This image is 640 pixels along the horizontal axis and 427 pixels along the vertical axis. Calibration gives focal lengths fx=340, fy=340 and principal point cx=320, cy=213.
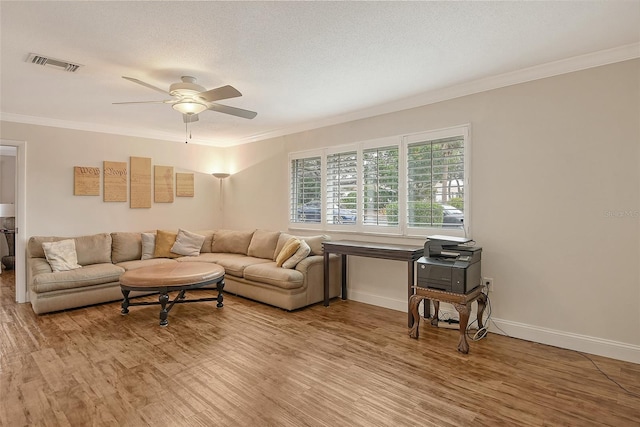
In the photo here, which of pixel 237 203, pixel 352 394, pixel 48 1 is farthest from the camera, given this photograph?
pixel 237 203

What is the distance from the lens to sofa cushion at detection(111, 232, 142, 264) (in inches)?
200

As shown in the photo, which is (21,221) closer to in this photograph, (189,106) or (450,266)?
(189,106)

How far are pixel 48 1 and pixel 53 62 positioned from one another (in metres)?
1.06

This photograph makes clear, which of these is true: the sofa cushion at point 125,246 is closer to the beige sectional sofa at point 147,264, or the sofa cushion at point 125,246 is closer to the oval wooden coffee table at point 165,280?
the beige sectional sofa at point 147,264

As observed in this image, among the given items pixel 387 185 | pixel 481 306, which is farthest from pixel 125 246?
pixel 481 306

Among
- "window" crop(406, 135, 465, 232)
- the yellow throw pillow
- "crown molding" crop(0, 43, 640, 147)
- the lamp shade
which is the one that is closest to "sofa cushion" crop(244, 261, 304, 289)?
the yellow throw pillow

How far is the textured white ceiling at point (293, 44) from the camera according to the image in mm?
2197

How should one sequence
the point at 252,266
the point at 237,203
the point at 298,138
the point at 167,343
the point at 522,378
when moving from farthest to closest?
1. the point at 237,203
2. the point at 298,138
3. the point at 252,266
4. the point at 167,343
5. the point at 522,378

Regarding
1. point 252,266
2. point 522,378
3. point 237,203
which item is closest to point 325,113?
point 252,266

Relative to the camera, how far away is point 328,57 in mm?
2875

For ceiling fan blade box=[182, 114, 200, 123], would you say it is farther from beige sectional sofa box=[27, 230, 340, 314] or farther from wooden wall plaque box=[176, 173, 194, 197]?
wooden wall plaque box=[176, 173, 194, 197]

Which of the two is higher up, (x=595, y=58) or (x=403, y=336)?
(x=595, y=58)

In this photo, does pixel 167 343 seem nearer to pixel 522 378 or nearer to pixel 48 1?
pixel 48 1

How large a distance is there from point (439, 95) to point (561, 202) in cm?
164
